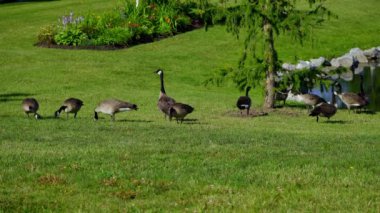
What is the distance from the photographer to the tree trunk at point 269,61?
87.2ft

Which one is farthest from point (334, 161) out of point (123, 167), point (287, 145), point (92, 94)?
point (92, 94)

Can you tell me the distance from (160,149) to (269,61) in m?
13.0

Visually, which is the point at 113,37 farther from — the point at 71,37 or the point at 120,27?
the point at 71,37

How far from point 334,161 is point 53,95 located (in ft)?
58.0

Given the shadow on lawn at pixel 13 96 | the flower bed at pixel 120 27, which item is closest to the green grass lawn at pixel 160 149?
the shadow on lawn at pixel 13 96

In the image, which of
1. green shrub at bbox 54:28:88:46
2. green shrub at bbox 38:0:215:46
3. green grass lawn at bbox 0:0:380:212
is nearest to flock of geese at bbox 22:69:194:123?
green grass lawn at bbox 0:0:380:212

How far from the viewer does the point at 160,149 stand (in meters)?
14.8

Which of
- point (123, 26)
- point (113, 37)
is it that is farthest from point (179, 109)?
point (123, 26)

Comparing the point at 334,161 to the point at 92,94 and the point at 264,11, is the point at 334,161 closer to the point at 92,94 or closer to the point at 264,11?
the point at 264,11

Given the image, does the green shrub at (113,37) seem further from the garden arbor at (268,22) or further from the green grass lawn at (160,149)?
the garden arbor at (268,22)

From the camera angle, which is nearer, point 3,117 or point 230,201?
point 230,201

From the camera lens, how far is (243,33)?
47.7 meters

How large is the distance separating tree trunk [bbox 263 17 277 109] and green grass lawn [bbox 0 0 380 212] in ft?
2.31

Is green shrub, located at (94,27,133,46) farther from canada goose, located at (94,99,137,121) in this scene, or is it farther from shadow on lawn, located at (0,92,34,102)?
canada goose, located at (94,99,137,121)
